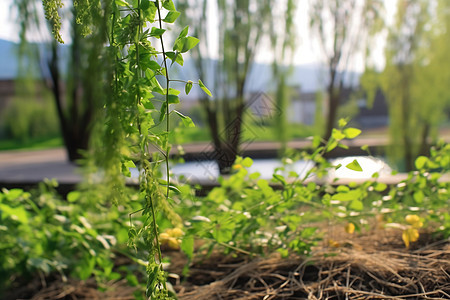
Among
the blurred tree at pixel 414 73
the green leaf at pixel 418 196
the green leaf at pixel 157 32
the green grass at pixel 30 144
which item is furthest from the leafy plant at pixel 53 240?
the green grass at pixel 30 144

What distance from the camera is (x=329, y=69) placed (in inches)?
242

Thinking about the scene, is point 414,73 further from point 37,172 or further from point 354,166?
point 354,166

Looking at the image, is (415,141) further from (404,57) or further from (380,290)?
(380,290)

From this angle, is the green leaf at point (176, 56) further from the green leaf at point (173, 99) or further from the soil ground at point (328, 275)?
the soil ground at point (328, 275)

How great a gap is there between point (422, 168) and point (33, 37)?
6.11m

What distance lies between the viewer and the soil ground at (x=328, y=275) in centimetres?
72

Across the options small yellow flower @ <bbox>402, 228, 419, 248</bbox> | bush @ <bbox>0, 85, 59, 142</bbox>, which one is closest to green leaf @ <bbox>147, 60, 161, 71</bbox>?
small yellow flower @ <bbox>402, 228, 419, 248</bbox>

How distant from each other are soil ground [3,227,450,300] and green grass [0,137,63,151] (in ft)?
42.2

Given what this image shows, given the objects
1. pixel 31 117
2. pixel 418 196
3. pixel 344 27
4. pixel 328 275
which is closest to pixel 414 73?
pixel 344 27

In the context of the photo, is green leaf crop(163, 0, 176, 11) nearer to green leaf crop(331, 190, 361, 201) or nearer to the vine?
the vine

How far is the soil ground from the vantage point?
0.72 metres

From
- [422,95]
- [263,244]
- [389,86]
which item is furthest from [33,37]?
[263,244]

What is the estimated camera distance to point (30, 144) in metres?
13.1

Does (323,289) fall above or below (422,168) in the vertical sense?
below
